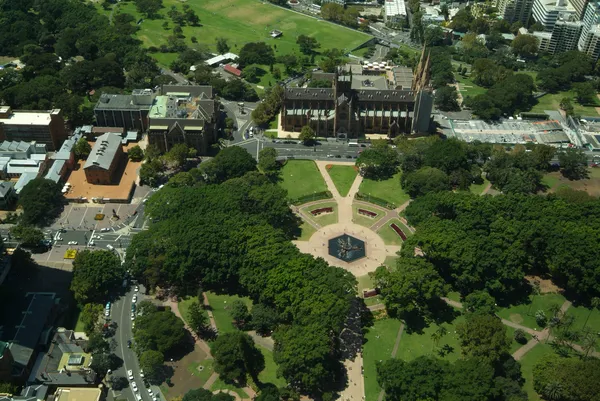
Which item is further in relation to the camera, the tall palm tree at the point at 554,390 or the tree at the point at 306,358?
the tree at the point at 306,358

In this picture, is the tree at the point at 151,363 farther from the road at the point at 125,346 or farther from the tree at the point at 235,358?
the tree at the point at 235,358

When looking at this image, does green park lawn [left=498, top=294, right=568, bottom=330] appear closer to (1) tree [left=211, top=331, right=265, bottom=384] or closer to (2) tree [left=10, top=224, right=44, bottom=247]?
(1) tree [left=211, top=331, right=265, bottom=384]

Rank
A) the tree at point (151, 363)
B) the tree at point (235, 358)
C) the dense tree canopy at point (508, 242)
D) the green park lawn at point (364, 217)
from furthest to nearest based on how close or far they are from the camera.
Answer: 1. the green park lawn at point (364, 217)
2. the dense tree canopy at point (508, 242)
3. the tree at point (235, 358)
4. the tree at point (151, 363)

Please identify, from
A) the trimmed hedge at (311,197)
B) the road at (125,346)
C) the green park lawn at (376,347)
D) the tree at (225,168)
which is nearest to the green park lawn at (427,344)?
the green park lawn at (376,347)

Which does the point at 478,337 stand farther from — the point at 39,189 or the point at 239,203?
the point at 39,189

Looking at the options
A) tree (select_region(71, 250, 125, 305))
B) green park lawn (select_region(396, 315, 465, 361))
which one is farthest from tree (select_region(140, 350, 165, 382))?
green park lawn (select_region(396, 315, 465, 361))

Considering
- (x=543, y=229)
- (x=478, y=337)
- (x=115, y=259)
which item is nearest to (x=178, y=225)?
(x=115, y=259)

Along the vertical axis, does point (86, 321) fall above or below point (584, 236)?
below
